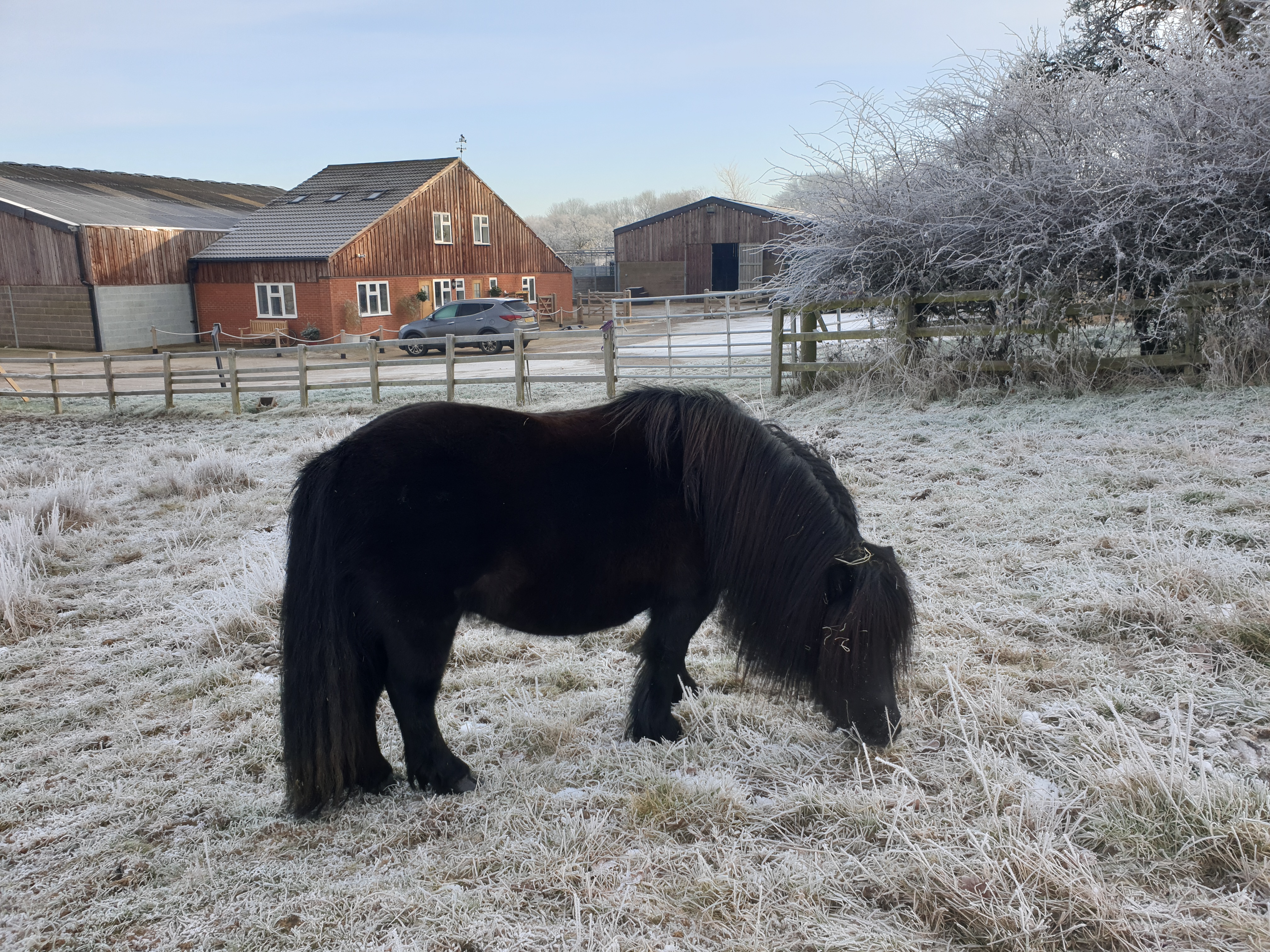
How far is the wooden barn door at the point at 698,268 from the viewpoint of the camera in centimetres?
3409

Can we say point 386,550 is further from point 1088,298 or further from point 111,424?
point 111,424

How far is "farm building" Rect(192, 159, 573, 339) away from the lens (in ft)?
82.3

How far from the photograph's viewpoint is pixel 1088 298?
8703mm

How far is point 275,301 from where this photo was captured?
2556 cm

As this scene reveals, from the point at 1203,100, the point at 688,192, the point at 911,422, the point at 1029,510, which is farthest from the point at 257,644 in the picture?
the point at 688,192

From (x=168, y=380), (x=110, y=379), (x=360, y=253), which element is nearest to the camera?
(x=168, y=380)

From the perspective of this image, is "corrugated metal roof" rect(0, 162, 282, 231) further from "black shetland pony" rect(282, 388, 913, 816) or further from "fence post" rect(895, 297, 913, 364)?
"black shetland pony" rect(282, 388, 913, 816)

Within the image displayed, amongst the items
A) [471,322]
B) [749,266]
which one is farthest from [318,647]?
[749,266]

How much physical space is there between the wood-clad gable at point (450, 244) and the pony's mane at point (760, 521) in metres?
24.5

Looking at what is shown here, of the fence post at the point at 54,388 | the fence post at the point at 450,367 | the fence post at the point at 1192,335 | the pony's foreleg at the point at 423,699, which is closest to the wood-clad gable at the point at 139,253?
the fence post at the point at 54,388

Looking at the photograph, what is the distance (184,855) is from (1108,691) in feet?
10.3

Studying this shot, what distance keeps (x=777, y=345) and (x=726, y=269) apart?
84.6 ft

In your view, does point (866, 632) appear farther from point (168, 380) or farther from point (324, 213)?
point (324, 213)

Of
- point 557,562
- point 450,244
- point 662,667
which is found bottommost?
point 662,667
